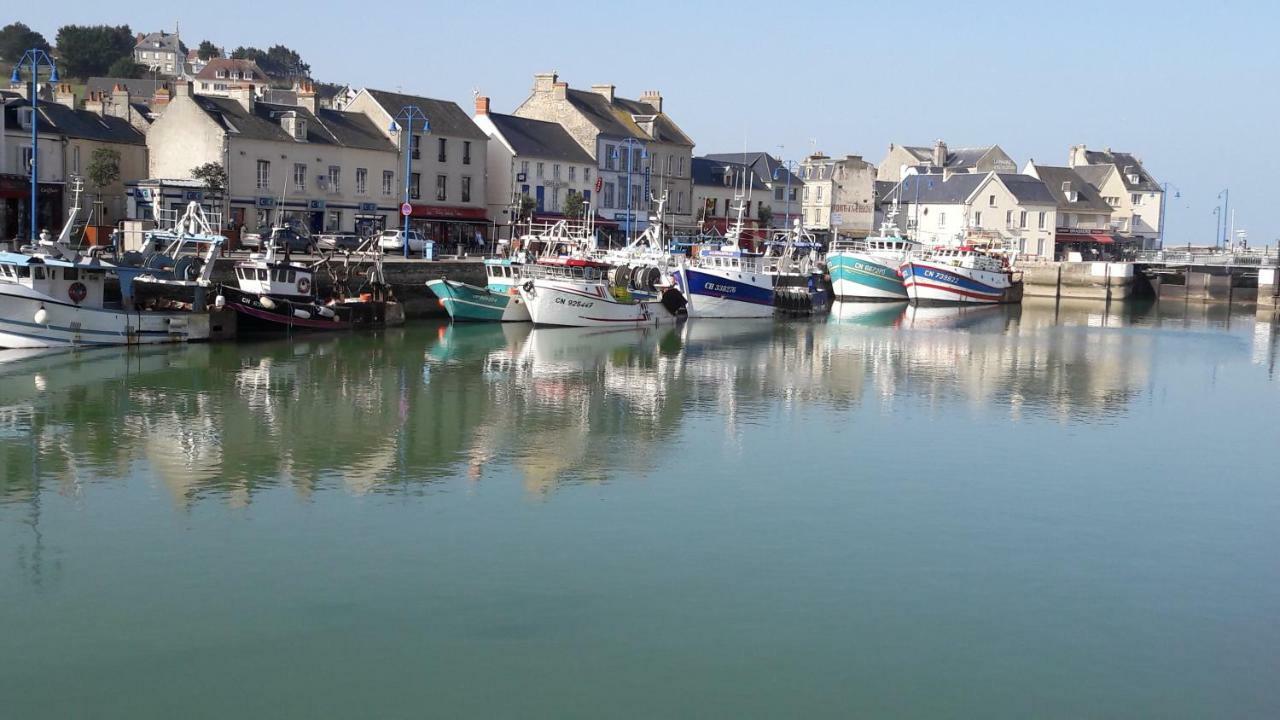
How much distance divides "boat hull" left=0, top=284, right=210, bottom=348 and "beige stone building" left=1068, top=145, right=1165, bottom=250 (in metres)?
63.8

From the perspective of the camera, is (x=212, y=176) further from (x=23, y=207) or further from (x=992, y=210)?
(x=992, y=210)

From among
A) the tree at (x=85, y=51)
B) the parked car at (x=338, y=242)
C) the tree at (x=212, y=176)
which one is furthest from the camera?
the tree at (x=85, y=51)

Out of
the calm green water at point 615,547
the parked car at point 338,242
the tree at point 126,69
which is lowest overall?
the calm green water at point 615,547

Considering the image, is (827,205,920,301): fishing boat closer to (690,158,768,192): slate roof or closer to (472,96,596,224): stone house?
(472,96,596,224): stone house

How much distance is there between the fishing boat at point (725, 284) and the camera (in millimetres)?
41406

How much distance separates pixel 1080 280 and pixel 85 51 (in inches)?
3231

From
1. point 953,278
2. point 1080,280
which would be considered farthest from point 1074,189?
point 953,278

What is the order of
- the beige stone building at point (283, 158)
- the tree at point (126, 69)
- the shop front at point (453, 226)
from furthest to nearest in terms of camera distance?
the tree at point (126, 69) < the shop front at point (453, 226) < the beige stone building at point (283, 158)

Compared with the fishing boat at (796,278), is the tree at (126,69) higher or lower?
higher

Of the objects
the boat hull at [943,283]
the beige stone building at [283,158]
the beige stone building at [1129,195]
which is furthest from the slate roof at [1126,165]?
the beige stone building at [283,158]

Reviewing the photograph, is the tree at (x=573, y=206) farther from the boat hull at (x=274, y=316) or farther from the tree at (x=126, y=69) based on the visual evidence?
the tree at (x=126, y=69)

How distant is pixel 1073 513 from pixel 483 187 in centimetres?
3880

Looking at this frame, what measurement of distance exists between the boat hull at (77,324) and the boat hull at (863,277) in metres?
29.8

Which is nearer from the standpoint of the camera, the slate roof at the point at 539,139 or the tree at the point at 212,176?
the tree at the point at 212,176
